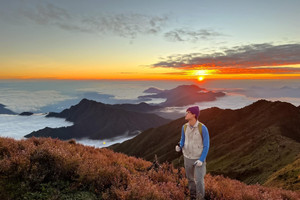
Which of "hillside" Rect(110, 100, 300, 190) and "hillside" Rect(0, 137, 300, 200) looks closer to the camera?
"hillside" Rect(0, 137, 300, 200)

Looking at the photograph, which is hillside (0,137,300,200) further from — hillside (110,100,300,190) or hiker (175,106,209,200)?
hillside (110,100,300,190)

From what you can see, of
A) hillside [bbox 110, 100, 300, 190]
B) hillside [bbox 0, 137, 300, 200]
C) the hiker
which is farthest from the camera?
hillside [bbox 110, 100, 300, 190]

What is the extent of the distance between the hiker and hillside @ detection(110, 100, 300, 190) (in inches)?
18.6

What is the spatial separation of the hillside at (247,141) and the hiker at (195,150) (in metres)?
0.47

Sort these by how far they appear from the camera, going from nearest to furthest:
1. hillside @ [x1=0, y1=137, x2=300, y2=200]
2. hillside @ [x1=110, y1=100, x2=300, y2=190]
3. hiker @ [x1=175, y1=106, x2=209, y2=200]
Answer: hillside @ [x1=0, y1=137, x2=300, y2=200], hiker @ [x1=175, y1=106, x2=209, y2=200], hillside @ [x1=110, y1=100, x2=300, y2=190]

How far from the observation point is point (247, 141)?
3086 inches

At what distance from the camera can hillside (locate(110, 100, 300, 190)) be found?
4400cm

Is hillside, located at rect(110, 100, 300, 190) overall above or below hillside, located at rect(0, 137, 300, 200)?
below

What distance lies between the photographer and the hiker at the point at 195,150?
661 cm

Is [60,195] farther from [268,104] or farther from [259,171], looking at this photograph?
[268,104]

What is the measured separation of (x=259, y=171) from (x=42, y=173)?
4703cm

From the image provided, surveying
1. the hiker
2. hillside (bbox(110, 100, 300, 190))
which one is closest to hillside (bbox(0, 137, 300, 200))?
the hiker

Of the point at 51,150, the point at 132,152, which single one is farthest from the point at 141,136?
the point at 51,150

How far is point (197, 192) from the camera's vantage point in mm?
6652
